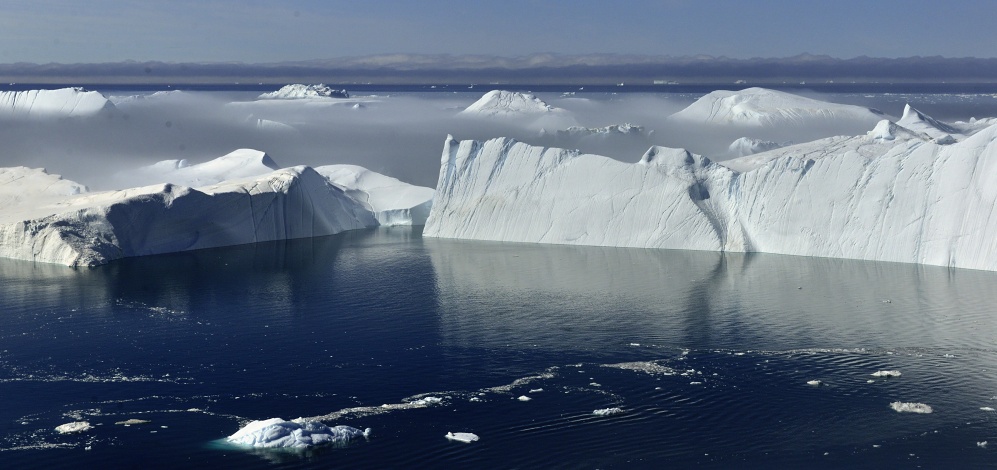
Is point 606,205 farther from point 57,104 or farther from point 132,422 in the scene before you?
point 57,104

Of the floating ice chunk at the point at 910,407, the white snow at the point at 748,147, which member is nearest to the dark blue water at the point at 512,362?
the floating ice chunk at the point at 910,407

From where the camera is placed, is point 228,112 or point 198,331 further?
point 228,112

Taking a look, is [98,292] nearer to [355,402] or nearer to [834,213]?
[355,402]

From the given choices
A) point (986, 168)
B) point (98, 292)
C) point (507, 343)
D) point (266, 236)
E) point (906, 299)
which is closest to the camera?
point (507, 343)

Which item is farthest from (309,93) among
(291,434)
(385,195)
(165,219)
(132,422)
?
(291,434)

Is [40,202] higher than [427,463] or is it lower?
higher

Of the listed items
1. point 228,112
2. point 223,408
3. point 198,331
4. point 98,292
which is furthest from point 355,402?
point 228,112

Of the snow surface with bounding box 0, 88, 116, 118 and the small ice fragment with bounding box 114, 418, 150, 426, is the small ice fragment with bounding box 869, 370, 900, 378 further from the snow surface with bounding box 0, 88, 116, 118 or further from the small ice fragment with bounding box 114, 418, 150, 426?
the snow surface with bounding box 0, 88, 116, 118
